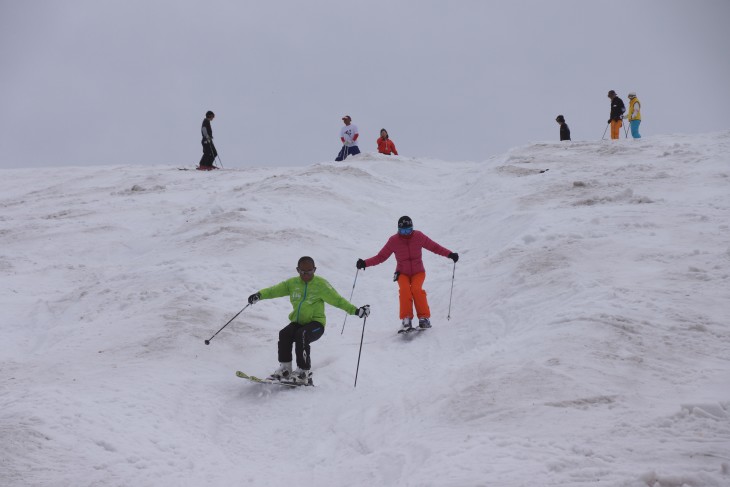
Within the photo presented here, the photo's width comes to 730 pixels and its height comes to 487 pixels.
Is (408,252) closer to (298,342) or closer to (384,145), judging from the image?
(298,342)

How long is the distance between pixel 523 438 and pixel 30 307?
883 centimetres

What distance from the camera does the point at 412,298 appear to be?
888 cm

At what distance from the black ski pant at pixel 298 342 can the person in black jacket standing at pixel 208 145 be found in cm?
1679

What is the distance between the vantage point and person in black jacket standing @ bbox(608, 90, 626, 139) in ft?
75.4

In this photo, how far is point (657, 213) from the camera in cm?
1095

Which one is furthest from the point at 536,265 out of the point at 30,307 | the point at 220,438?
the point at 30,307

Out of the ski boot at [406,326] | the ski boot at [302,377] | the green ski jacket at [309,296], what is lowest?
the ski boot at [302,377]

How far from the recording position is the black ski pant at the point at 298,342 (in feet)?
22.7

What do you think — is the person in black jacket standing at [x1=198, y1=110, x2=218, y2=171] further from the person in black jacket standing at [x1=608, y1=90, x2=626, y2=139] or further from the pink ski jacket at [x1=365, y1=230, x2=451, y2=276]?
the person in black jacket standing at [x1=608, y1=90, x2=626, y2=139]

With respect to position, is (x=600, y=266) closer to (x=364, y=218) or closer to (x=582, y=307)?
(x=582, y=307)

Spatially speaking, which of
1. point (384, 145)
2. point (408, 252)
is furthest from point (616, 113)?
point (408, 252)

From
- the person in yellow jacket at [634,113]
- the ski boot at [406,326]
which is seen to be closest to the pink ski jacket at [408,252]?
the ski boot at [406,326]

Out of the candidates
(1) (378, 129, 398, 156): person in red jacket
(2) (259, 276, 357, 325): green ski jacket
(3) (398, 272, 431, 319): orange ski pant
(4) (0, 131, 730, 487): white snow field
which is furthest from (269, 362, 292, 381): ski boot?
(1) (378, 129, 398, 156): person in red jacket

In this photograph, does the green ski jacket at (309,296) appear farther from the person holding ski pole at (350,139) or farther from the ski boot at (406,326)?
the person holding ski pole at (350,139)
